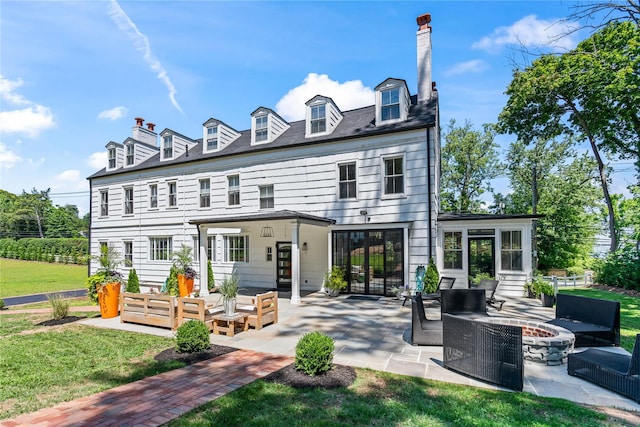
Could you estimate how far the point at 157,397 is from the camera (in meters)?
4.02

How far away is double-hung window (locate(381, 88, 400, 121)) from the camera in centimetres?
1259

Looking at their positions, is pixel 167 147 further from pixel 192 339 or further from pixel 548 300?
pixel 548 300

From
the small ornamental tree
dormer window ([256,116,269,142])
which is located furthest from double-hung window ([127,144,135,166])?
the small ornamental tree

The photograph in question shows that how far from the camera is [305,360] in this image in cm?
466

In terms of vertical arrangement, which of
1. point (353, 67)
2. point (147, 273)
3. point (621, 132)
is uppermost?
point (353, 67)

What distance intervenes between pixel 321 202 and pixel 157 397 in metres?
10.1

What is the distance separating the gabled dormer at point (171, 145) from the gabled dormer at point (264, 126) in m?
5.18

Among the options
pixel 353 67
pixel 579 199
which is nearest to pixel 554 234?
pixel 579 199

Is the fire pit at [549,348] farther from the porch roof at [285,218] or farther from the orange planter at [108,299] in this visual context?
the orange planter at [108,299]

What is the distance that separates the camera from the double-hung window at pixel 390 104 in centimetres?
1259

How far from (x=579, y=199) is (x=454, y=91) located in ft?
50.1

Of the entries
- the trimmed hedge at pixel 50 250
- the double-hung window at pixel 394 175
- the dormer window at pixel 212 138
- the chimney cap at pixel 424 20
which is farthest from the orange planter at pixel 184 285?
the trimmed hedge at pixel 50 250

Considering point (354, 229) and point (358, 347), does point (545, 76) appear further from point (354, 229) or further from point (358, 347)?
point (358, 347)

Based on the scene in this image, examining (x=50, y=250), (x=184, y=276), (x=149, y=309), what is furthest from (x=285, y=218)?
(x=50, y=250)
